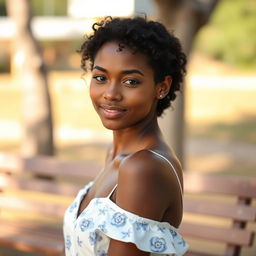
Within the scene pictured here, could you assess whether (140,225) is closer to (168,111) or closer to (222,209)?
(222,209)

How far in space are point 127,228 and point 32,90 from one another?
605 centimetres

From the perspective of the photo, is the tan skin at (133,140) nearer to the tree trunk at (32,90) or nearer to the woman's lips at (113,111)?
the woman's lips at (113,111)

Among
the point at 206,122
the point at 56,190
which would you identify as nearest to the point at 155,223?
the point at 56,190

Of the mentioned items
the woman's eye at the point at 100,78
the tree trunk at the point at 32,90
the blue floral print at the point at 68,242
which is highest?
the woman's eye at the point at 100,78

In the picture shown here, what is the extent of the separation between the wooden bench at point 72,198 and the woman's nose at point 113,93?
191 centimetres

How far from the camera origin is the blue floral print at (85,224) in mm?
2127

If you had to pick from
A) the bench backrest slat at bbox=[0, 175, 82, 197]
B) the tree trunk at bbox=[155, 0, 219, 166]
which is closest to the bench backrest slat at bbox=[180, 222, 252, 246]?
the bench backrest slat at bbox=[0, 175, 82, 197]

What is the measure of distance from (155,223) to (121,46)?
594 millimetres

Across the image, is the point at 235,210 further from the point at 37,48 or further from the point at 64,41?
the point at 64,41

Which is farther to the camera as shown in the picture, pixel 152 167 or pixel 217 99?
pixel 217 99

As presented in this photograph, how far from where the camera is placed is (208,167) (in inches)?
413

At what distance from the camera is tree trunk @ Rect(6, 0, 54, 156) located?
309 inches

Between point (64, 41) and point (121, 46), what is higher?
point (121, 46)

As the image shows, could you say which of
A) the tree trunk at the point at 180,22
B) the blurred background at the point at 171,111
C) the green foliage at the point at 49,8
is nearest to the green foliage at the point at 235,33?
the blurred background at the point at 171,111
